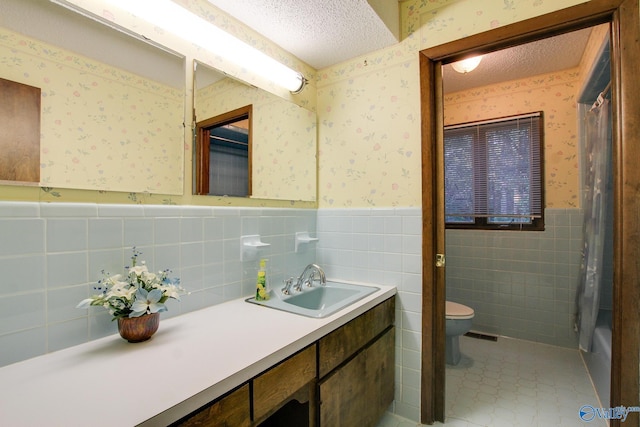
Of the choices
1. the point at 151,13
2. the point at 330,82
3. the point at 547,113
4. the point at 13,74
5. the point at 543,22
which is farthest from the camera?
the point at 547,113

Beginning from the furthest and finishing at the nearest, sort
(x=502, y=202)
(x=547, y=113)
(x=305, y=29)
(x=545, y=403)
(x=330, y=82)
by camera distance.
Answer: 1. (x=502, y=202)
2. (x=547, y=113)
3. (x=330, y=82)
4. (x=545, y=403)
5. (x=305, y=29)

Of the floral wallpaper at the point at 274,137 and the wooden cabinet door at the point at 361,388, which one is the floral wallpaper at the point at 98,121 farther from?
the wooden cabinet door at the point at 361,388

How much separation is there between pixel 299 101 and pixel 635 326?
6.44 ft

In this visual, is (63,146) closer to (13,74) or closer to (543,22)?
(13,74)

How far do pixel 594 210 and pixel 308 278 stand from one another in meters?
2.01

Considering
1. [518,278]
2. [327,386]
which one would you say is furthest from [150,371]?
[518,278]

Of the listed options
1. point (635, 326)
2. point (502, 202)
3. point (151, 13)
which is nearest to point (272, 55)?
point (151, 13)

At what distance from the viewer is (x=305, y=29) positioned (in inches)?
62.6

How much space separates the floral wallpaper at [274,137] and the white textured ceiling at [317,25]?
313mm

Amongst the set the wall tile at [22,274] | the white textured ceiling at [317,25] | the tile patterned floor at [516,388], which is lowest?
the tile patterned floor at [516,388]

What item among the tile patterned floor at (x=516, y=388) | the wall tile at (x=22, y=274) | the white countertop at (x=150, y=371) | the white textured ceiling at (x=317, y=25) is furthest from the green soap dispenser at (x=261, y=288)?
the white textured ceiling at (x=317, y=25)

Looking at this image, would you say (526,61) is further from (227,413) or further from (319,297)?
(227,413)

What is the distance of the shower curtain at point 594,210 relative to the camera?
194cm

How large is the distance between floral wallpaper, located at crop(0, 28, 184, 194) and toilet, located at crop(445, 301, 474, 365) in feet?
6.76
